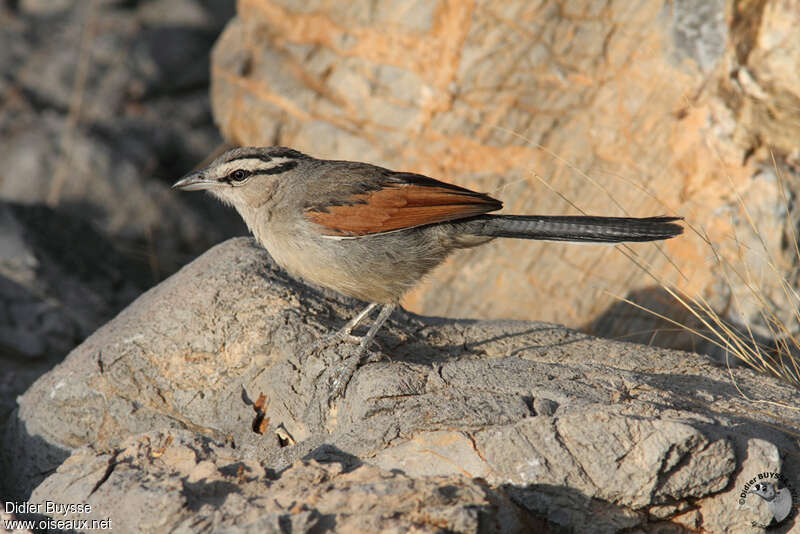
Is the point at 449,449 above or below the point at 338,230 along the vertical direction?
below

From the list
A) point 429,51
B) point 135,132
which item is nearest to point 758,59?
point 429,51

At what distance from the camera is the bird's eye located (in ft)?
18.1

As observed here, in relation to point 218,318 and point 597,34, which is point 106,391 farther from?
point 597,34

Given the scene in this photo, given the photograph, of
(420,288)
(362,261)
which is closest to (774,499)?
(362,261)

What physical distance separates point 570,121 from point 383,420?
15.3 feet

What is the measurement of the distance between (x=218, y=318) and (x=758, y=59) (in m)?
5.24

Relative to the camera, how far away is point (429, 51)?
838 centimetres

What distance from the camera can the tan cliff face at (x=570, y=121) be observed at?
6891mm

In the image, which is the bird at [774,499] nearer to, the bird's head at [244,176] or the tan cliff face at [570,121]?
the tan cliff face at [570,121]

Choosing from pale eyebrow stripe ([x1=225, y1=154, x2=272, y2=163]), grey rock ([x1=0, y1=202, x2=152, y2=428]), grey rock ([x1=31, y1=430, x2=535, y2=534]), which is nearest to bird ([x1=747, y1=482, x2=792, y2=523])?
grey rock ([x1=31, y1=430, x2=535, y2=534])

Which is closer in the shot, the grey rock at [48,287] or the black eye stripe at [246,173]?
the black eye stripe at [246,173]

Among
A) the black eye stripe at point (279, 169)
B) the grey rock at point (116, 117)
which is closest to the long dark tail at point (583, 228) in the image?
the black eye stripe at point (279, 169)

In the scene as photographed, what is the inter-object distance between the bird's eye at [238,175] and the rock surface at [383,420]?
0.56 metres

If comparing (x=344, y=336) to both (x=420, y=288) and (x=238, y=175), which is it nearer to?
(x=238, y=175)
